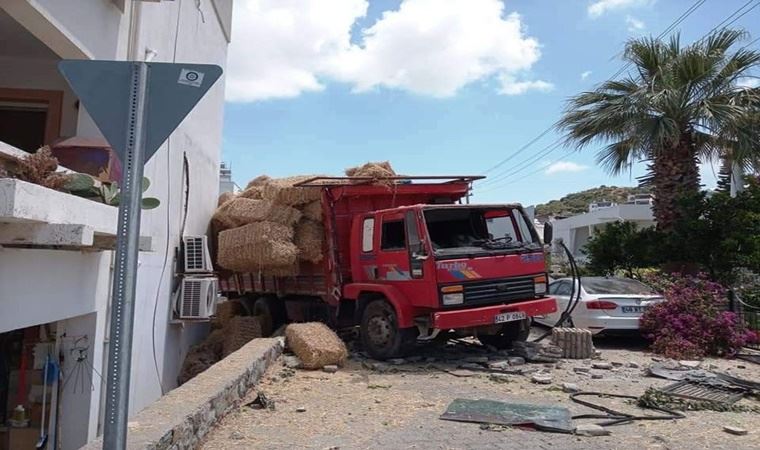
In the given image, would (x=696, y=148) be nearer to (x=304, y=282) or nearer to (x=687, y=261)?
(x=687, y=261)

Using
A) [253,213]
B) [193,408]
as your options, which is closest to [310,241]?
[253,213]

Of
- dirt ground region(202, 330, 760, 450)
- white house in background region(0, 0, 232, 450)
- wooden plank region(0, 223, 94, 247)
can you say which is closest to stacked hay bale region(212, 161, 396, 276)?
white house in background region(0, 0, 232, 450)

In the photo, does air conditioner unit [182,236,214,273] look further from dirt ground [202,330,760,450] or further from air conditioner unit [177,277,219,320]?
dirt ground [202,330,760,450]

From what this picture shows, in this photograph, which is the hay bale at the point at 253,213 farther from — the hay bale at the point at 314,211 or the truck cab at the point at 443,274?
the truck cab at the point at 443,274

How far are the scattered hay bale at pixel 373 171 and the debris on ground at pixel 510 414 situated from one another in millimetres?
4638

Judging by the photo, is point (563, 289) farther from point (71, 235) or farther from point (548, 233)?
point (71, 235)

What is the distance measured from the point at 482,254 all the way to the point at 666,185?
8.30 metres

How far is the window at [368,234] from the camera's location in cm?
991

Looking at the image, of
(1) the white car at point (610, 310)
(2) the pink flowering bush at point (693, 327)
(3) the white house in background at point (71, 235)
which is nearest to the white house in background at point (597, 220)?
(2) the pink flowering bush at point (693, 327)

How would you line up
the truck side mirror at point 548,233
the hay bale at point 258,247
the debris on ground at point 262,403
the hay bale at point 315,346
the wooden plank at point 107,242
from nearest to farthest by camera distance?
the wooden plank at point 107,242 < the debris on ground at point 262,403 < the hay bale at point 315,346 < the truck side mirror at point 548,233 < the hay bale at point 258,247

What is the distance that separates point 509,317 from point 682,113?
8.60 metres

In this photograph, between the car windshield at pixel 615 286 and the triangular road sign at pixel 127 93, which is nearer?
the triangular road sign at pixel 127 93

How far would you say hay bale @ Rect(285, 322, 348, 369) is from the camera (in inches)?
340

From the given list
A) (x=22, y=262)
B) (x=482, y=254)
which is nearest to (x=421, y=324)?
(x=482, y=254)
